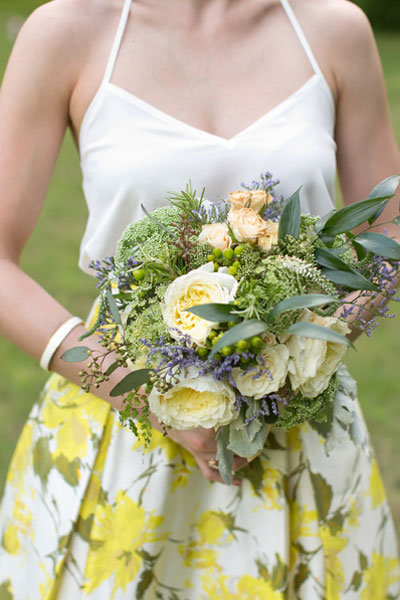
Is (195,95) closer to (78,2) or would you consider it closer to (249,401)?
(78,2)

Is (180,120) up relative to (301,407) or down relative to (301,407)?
up

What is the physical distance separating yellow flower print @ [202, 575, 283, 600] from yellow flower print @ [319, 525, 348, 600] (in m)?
0.16

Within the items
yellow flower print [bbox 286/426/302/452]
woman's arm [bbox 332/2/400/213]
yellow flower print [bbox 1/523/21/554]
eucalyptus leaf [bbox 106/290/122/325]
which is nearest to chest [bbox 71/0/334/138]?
woman's arm [bbox 332/2/400/213]

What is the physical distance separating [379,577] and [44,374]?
2.81m

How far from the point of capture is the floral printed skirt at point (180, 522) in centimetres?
177

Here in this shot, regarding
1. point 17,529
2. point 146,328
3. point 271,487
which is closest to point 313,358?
point 146,328

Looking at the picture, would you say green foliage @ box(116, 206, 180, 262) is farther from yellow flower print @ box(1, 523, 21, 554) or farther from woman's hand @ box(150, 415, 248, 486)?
yellow flower print @ box(1, 523, 21, 554)

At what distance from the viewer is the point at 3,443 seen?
3680 millimetres

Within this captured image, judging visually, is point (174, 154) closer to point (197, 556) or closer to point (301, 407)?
point (301, 407)

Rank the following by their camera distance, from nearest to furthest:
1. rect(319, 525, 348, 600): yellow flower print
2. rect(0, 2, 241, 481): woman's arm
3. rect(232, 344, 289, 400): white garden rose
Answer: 1. rect(232, 344, 289, 400): white garden rose
2. rect(0, 2, 241, 481): woman's arm
3. rect(319, 525, 348, 600): yellow flower print

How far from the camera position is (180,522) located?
1822 millimetres

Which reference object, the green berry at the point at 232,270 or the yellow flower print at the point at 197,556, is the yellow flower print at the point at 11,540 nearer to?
the yellow flower print at the point at 197,556

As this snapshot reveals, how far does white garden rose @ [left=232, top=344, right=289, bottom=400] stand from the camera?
124cm

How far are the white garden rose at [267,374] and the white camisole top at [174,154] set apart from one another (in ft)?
2.17
